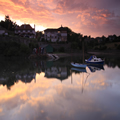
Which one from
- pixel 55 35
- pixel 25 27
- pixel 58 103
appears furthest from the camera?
pixel 55 35

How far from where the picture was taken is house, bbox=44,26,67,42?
78750 mm

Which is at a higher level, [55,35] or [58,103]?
[55,35]

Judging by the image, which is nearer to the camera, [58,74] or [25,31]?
[58,74]

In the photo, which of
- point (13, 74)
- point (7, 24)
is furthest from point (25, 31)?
point (13, 74)

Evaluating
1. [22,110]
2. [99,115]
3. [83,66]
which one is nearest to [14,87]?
[22,110]

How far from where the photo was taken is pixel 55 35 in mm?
79375

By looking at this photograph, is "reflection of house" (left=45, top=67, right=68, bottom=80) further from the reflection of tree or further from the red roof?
the red roof

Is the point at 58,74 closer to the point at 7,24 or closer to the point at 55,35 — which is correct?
the point at 55,35

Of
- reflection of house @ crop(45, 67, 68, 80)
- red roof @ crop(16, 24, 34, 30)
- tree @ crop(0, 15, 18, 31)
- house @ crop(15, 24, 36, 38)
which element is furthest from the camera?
tree @ crop(0, 15, 18, 31)

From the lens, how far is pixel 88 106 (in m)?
9.55

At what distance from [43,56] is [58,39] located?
1238 inches

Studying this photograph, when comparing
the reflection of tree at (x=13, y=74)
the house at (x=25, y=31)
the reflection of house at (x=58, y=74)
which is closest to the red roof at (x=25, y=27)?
the house at (x=25, y=31)

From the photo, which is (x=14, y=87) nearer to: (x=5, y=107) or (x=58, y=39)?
(x=5, y=107)

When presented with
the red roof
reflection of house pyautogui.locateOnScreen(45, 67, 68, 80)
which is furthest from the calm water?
the red roof
